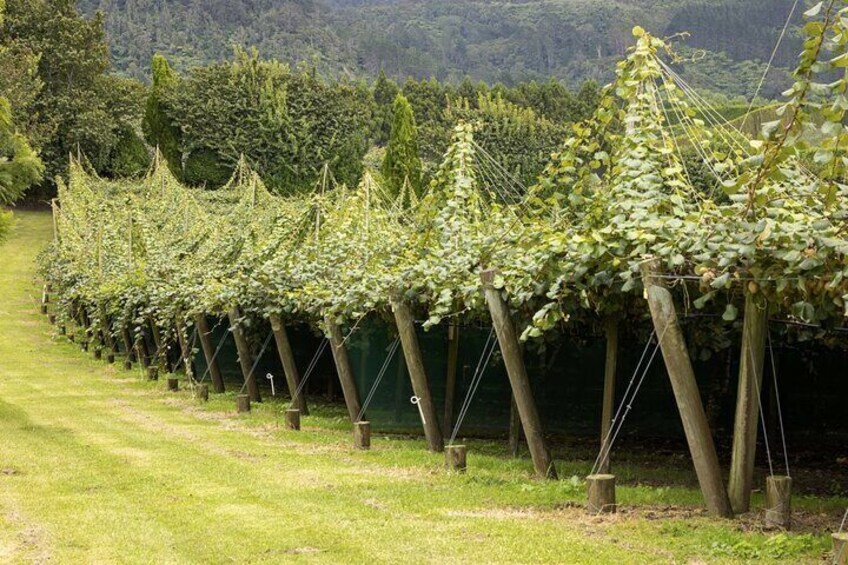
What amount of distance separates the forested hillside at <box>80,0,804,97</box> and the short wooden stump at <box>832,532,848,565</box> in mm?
91419

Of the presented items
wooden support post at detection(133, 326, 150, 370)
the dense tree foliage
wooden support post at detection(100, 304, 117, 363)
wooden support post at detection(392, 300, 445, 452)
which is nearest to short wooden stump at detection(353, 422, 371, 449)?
wooden support post at detection(392, 300, 445, 452)

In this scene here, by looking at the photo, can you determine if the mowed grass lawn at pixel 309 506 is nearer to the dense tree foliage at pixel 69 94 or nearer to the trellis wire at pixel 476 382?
the trellis wire at pixel 476 382

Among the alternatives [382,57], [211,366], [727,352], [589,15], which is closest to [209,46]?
[382,57]

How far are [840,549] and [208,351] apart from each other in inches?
589

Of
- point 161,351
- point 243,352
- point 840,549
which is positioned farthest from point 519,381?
point 161,351

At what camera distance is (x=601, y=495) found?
8.00m

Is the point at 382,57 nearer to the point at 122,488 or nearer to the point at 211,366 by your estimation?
the point at 211,366

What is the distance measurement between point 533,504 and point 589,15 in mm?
166397

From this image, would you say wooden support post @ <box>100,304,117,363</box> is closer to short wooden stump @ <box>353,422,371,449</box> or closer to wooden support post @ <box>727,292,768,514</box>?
short wooden stump @ <box>353,422,371,449</box>

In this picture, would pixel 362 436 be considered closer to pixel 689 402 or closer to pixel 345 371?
pixel 345 371

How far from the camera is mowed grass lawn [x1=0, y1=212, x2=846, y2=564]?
22.9ft

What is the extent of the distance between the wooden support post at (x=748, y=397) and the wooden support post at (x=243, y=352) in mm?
10385

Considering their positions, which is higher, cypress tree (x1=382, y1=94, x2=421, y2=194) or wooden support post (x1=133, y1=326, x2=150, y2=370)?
cypress tree (x1=382, y1=94, x2=421, y2=194)

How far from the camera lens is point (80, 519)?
8391mm
